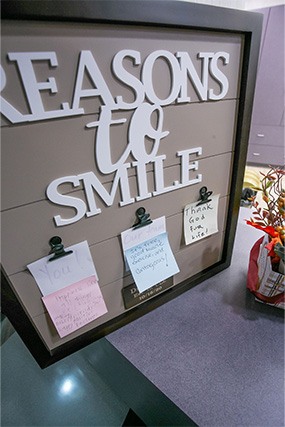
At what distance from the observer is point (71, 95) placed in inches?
12.6

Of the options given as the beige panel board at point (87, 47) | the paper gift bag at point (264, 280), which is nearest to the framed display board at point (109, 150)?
the beige panel board at point (87, 47)

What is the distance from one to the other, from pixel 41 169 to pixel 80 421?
830 millimetres

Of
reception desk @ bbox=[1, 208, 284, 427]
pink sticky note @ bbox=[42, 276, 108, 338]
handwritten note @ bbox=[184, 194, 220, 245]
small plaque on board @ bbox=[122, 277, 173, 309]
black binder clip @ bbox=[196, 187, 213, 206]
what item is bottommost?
reception desk @ bbox=[1, 208, 284, 427]

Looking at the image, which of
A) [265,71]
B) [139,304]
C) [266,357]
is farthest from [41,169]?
[265,71]

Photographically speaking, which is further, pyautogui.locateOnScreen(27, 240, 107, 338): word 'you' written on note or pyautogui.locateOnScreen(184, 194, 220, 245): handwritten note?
pyautogui.locateOnScreen(184, 194, 220, 245): handwritten note

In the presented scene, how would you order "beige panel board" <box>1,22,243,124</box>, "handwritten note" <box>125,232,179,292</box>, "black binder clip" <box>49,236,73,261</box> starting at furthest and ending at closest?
"handwritten note" <box>125,232,179,292</box> → "black binder clip" <box>49,236,73,261</box> → "beige panel board" <box>1,22,243,124</box>

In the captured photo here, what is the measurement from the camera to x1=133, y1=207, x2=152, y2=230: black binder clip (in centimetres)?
47

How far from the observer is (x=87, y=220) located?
0.41 meters

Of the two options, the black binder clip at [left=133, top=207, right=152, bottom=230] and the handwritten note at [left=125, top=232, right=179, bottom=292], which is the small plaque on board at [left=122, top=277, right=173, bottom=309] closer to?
the handwritten note at [left=125, top=232, right=179, bottom=292]

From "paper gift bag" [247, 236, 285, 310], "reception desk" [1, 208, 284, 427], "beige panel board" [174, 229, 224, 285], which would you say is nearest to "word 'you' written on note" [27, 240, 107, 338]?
"reception desk" [1, 208, 284, 427]

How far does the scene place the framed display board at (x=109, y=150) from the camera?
0.98 feet

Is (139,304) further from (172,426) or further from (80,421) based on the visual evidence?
(80,421)

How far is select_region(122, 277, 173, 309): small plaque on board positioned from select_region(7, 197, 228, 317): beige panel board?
2cm

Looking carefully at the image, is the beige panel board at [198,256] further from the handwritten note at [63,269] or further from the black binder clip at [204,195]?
the handwritten note at [63,269]
